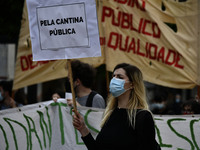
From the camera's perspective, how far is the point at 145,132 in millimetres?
2996

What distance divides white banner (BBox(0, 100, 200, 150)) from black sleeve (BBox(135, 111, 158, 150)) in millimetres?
1604

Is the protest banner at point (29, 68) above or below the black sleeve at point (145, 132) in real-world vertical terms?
above

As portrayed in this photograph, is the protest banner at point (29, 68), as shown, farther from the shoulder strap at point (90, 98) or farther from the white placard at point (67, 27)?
the white placard at point (67, 27)

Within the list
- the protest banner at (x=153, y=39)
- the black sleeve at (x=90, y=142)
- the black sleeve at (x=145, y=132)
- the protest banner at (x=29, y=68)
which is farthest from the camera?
the protest banner at (x=29, y=68)

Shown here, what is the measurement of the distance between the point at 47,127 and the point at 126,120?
1.94 m

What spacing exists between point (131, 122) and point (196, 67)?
3.22 metres

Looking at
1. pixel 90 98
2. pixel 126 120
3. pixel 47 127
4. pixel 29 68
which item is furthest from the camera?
pixel 29 68

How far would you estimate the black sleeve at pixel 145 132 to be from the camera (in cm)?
298

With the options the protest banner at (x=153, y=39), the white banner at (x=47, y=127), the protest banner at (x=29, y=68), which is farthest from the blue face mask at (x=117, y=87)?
the protest banner at (x=29, y=68)

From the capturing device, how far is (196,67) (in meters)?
6.04

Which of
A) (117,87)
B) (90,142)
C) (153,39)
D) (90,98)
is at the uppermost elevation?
(153,39)

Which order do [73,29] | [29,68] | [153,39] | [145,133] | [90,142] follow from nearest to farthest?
1. [145,133]
2. [90,142]
3. [73,29]
4. [153,39]
5. [29,68]

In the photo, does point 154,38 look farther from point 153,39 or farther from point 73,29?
point 73,29

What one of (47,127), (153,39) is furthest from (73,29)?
(153,39)
